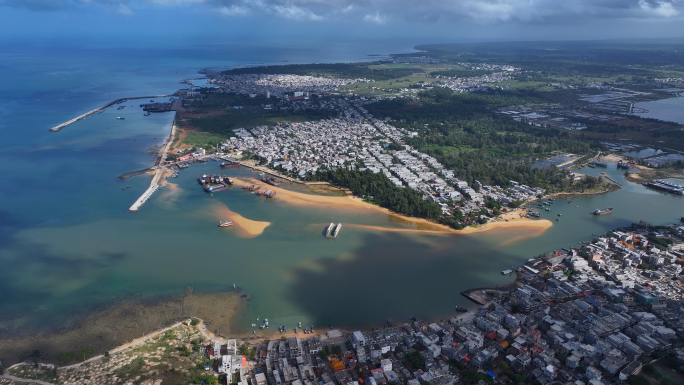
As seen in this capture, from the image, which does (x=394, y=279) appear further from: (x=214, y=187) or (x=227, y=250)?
(x=214, y=187)

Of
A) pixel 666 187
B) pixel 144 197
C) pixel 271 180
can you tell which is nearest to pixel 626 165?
pixel 666 187

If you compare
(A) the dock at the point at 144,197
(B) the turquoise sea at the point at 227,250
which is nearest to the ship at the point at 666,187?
(B) the turquoise sea at the point at 227,250

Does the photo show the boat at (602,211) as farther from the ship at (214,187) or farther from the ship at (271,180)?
the ship at (214,187)

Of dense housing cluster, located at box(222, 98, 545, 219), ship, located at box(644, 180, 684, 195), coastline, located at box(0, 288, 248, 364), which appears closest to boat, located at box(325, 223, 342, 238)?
coastline, located at box(0, 288, 248, 364)

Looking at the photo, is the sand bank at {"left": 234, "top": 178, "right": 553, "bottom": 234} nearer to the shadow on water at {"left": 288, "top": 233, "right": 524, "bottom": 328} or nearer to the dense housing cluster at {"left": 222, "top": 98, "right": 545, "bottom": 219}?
the shadow on water at {"left": 288, "top": 233, "right": 524, "bottom": 328}

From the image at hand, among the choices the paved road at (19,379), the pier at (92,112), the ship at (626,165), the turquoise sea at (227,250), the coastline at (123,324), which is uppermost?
the pier at (92,112)
